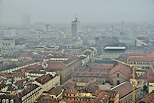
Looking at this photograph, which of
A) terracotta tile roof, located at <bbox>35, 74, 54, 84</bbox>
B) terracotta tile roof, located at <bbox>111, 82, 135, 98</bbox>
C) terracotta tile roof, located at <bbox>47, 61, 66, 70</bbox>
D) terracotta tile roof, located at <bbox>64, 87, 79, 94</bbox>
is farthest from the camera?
terracotta tile roof, located at <bbox>47, 61, 66, 70</bbox>

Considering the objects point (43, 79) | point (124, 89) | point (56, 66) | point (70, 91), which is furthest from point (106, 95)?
point (56, 66)

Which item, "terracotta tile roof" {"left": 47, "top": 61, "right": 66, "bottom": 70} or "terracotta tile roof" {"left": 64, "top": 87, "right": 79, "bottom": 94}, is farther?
"terracotta tile roof" {"left": 47, "top": 61, "right": 66, "bottom": 70}

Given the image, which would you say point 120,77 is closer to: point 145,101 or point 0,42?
point 145,101

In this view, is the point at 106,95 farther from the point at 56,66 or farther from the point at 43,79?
the point at 56,66

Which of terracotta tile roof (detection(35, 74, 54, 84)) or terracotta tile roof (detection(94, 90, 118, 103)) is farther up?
terracotta tile roof (detection(35, 74, 54, 84))

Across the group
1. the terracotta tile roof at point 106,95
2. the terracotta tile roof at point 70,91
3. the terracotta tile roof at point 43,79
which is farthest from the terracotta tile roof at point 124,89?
the terracotta tile roof at point 43,79

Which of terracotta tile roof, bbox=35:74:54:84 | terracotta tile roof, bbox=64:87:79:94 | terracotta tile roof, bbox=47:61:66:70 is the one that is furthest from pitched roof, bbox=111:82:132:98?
terracotta tile roof, bbox=47:61:66:70

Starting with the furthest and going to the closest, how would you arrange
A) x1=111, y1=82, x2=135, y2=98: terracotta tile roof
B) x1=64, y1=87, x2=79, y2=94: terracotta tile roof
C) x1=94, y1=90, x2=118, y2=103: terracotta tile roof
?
x1=111, y1=82, x2=135, y2=98: terracotta tile roof → x1=64, y1=87, x2=79, y2=94: terracotta tile roof → x1=94, y1=90, x2=118, y2=103: terracotta tile roof

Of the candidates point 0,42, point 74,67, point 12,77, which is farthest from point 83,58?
point 0,42

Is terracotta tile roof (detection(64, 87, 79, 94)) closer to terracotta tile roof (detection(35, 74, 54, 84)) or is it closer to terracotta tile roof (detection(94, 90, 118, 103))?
terracotta tile roof (detection(94, 90, 118, 103))

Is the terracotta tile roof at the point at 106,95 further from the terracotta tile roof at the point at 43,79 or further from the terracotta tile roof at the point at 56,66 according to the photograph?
the terracotta tile roof at the point at 56,66

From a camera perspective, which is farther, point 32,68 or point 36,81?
point 32,68
